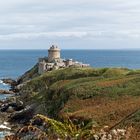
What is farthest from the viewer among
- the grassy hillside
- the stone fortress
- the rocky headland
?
the stone fortress

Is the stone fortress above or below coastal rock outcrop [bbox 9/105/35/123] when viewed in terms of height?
above

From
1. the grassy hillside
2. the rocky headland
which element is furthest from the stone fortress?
the grassy hillside

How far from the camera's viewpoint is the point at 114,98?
52719 mm

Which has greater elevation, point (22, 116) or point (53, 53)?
point (53, 53)

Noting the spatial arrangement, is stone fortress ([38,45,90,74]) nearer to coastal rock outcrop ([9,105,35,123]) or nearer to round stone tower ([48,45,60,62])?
round stone tower ([48,45,60,62])

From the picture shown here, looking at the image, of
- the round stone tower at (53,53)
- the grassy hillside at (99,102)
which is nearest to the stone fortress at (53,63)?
the round stone tower at (53,53)

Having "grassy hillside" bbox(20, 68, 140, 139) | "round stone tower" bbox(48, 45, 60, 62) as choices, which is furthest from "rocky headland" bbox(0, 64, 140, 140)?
"round stone tower" bbox(48, 45, 60, 62)

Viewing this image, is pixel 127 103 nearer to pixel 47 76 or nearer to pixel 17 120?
pixel 17 120

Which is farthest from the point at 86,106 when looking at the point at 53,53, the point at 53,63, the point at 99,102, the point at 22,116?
the point at 53,53

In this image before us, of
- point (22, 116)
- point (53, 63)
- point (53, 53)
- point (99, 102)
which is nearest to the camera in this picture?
point (99, 102)

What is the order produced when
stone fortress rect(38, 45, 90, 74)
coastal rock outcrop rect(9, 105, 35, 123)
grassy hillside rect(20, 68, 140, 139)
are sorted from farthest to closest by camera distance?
stone fortress rect(38, 45, 90, 74) → coastal rock outcrop rect(9, 105, 35, 123) → grassy hillside rect(20, 68, 140, 139)

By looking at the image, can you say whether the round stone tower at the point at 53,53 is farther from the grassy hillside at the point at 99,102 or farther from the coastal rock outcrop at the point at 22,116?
the coastal rock outcrop at the point at 22,116

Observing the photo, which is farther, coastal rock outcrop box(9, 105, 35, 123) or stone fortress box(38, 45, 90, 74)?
stone fortress box(38, 45, 90, 74)

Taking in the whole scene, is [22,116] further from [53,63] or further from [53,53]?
[53,53]
